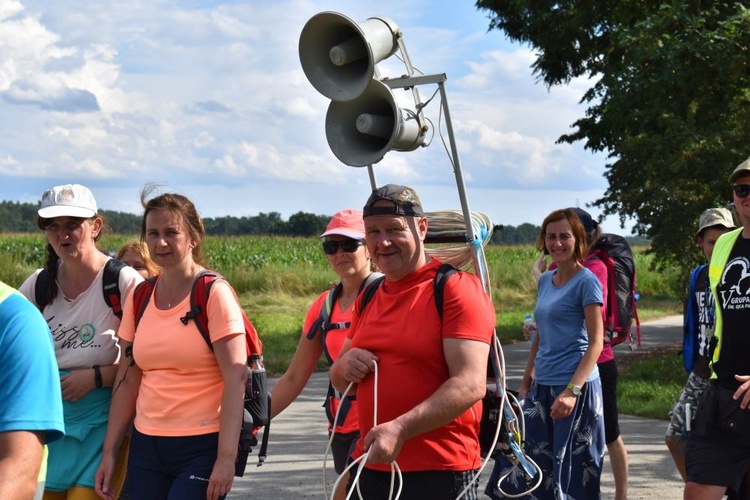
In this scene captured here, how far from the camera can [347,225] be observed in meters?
5.09

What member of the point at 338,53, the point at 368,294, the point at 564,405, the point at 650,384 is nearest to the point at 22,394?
the point at 368,294

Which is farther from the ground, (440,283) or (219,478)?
(440,283)

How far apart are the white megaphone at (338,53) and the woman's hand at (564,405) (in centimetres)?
227

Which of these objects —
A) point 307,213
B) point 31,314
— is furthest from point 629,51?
point 307,213

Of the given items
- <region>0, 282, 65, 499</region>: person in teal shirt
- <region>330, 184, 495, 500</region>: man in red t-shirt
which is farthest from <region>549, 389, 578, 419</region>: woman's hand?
<region>0, 282, 65, 499</region>: person in teal shirt

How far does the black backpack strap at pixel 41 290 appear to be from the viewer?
487 cm

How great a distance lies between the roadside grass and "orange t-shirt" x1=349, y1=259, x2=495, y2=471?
25.3 ft

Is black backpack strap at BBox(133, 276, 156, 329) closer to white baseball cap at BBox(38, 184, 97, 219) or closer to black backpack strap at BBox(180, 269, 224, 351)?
black backpack strap at BBox(180, 269, 224, 351)

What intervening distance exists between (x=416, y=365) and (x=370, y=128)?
50.5 inches

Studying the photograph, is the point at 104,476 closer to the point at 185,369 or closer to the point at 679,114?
the point at 185,369

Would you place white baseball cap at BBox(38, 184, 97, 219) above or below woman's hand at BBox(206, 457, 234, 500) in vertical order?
above

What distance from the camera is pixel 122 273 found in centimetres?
484

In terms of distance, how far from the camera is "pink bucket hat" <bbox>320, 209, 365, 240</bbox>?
16.4 feet

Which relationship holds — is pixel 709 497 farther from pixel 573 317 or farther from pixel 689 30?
pixel 689 30
